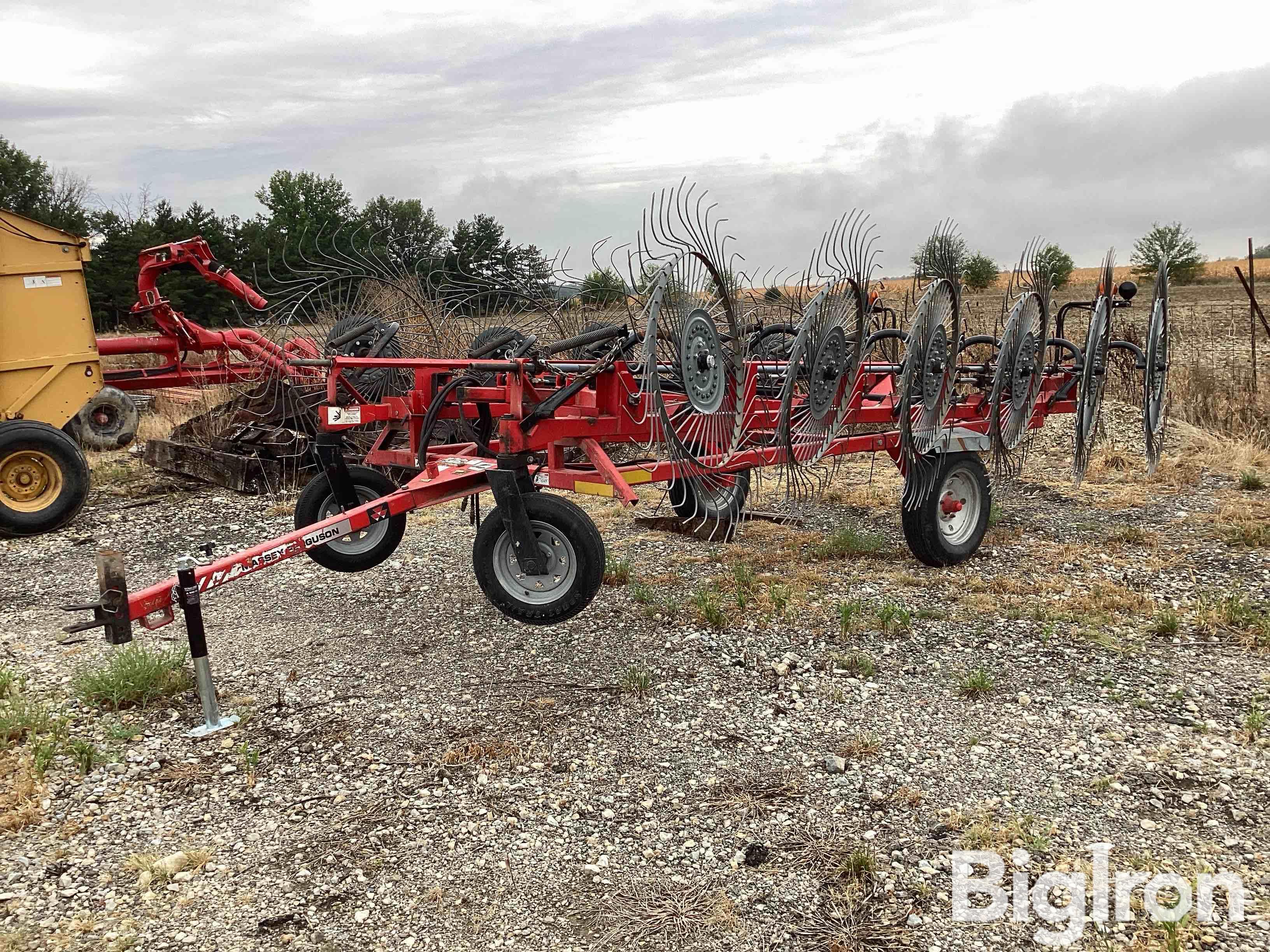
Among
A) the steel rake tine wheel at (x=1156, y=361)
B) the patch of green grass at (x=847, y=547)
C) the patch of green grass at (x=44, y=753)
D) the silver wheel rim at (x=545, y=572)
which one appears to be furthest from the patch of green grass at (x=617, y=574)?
the steel rake tine wheel at (x=1156, y=361)

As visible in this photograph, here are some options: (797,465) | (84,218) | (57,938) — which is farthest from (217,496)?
(84,218)

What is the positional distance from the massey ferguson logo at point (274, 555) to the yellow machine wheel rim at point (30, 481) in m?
4.58

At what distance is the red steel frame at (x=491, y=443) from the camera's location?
15.0 feet

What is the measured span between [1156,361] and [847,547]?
273cm

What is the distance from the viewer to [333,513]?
5.91m

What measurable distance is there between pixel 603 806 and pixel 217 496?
6.91 meters

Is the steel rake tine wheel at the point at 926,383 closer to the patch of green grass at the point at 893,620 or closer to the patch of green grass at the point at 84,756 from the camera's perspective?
the patch of green grass at the point at 893,620

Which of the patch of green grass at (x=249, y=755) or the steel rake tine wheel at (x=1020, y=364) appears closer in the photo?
the patch of green grass at (x=249, y=755)

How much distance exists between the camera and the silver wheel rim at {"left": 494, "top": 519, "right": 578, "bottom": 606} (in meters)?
4.67

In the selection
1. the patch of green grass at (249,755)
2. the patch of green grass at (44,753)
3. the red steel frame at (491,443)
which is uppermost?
the red steel frame at (491,443)

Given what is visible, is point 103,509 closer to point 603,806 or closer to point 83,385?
point 83,385

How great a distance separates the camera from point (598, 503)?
29.7 feet

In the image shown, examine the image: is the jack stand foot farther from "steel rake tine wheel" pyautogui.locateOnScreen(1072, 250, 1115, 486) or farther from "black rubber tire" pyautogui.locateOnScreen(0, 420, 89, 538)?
"steel rake tine wheel" pyautogui.locateOnScreen(1072, 250, 1115, 486)

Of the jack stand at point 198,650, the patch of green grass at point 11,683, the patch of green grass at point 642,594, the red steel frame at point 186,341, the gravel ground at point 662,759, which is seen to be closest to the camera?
the gravel ground at point 662,759
